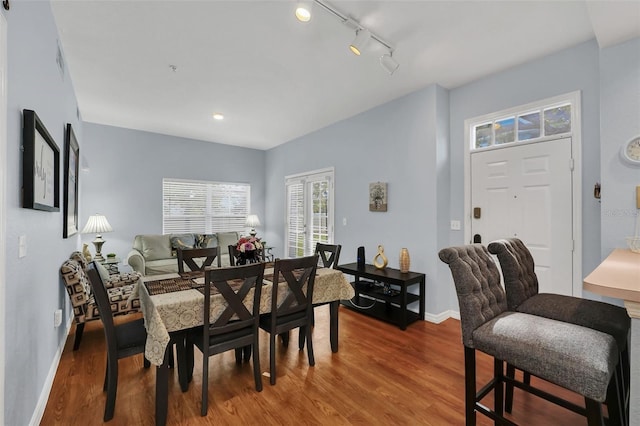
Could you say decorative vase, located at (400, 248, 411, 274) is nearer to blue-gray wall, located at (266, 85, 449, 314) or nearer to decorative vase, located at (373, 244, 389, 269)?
blue-gray wall, located at (266, 85, 449, 314)

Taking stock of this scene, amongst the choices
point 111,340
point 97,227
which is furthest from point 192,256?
point 97,227

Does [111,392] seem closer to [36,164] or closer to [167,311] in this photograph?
[167,311]

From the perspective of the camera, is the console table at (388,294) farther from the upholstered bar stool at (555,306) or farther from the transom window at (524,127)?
the transom window at (524,127)

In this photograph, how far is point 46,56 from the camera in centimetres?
202

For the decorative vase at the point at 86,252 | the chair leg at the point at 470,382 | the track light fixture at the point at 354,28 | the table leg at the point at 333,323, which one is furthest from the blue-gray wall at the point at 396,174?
the decorative vase at the point at 86,252

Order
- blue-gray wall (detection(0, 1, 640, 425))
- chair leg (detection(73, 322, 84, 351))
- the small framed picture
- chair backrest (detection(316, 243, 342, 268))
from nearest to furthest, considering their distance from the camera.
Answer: blue-gray wall (detection(0, 1, 640, 425))
chair leg (detection(73, 322, 84, 351))
chair backrest (detection(316, 243, 342, 268))
the small framed picture

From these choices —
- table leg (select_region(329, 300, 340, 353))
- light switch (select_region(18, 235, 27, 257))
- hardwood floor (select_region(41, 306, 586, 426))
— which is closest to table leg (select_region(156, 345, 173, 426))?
hardwood floor (select_region(41, 306, 586, 426))

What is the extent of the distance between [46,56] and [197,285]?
6.27 ft

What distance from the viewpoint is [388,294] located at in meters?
3.58

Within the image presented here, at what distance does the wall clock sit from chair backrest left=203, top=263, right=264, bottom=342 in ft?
9.16

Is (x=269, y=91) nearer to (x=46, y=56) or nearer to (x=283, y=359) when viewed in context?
(x=46, y=56)

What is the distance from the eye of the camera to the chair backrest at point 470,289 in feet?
4.87

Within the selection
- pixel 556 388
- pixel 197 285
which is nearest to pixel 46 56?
pixel 197 285

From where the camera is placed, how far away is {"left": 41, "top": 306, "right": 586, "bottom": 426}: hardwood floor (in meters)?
1.84
